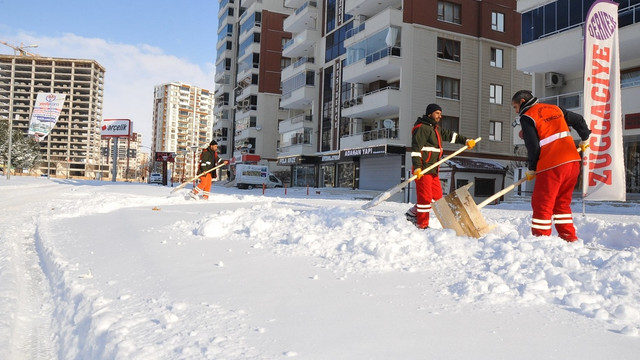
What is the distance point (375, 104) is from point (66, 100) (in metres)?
145

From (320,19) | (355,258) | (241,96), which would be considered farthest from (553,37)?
(241,96)

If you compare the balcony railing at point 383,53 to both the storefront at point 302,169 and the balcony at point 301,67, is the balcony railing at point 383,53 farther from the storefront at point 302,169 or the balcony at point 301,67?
the storefront at point 302,169

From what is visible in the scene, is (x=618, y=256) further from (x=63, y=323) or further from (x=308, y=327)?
(x=63, y=323)

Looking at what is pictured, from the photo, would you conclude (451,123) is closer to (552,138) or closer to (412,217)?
(412,217)

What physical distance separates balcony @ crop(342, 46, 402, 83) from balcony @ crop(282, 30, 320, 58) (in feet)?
30.4

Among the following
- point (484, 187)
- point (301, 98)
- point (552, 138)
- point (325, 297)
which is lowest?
point (325, 297)

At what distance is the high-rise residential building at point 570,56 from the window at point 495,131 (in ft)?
37.3

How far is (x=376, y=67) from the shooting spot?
2877 cm

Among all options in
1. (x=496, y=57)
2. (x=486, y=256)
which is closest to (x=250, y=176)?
(x=496, y=57)

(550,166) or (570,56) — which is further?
(570,56)

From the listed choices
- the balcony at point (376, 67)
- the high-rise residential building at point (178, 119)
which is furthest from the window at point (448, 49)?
the high-rise residential building at point (178, 119)

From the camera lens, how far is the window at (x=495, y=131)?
3155cm

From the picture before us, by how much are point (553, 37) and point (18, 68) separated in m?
165

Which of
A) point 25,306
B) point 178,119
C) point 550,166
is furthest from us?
point 178,119
